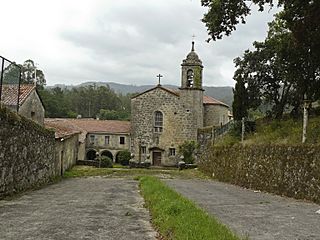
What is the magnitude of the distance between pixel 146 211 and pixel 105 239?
3.58m

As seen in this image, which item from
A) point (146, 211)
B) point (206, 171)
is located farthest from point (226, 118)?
point (146, 211)

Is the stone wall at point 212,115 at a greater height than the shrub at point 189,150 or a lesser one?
greater

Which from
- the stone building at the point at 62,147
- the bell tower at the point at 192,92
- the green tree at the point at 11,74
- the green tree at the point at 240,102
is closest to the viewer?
the green tree at the point at 11,74

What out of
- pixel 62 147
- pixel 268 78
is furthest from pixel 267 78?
pixel 62 147

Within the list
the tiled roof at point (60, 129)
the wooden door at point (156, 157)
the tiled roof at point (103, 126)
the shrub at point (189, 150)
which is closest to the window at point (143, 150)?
the wooden door at point (156, 157)

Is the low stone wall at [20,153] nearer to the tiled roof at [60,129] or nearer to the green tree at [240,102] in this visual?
the tiled roof at [60,129]

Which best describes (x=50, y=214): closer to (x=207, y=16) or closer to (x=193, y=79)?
(x=207, y=16)

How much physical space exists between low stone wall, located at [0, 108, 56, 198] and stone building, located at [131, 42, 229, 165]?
32972mm

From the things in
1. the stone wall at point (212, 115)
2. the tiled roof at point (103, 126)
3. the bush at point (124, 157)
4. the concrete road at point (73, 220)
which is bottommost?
the concrete road at point (73, 220)

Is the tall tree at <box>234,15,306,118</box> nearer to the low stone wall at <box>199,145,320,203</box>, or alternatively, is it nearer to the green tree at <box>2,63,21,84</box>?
the low stone wall at <box>199,145,320,203</box>

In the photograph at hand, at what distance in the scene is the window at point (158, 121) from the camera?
53906 mm

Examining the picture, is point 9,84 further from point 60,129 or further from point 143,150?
point 143,150

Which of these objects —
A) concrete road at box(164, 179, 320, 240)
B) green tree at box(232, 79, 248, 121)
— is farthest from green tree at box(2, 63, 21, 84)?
green tree at box(232, 79, 248, 121)

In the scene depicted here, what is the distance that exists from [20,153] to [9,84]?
2.30m
